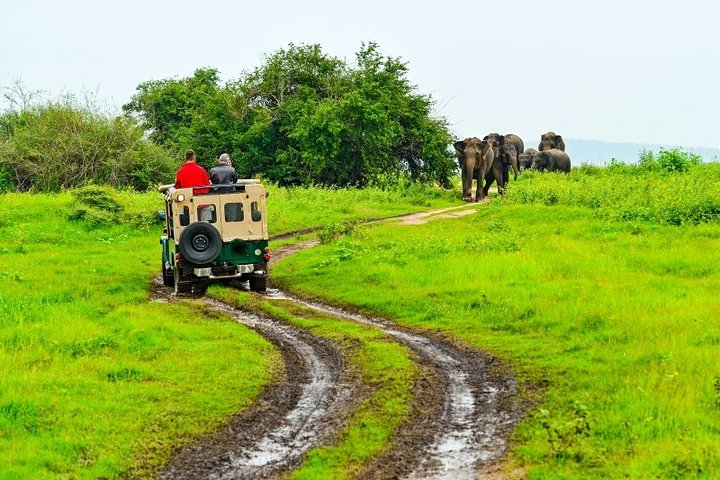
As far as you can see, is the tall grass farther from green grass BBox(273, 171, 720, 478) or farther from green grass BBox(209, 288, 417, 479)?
green grass BBox(209, 288, 417, 479)

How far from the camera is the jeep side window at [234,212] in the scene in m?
21.5

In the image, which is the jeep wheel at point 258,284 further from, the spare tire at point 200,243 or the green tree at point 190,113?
the green tree at point 190,113

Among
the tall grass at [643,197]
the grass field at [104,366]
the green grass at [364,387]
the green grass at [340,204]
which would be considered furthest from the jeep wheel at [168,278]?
the tall grass at [643,197]

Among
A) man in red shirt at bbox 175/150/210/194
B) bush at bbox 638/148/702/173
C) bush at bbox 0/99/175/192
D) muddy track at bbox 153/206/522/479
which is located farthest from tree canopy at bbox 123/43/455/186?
muddy track at bbox 153/206/522/479

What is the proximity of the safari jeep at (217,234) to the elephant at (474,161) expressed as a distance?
932 inches

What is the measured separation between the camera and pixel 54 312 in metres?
18.3

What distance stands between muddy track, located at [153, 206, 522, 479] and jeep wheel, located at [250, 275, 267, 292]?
18.9ft

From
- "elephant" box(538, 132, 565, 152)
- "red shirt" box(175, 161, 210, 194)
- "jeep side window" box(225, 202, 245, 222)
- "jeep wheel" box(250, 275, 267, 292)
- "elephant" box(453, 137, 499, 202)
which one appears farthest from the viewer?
"elephant" box(538, 132, 565, 152)

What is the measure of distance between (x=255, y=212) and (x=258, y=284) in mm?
1783

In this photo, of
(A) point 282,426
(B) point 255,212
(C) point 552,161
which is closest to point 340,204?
(B) point 255,212

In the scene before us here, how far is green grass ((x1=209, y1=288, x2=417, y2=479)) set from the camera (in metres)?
10.3

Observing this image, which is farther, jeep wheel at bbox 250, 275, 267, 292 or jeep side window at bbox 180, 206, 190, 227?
jeep wheel at bbox 250, 275, 267, 292

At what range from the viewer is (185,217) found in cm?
2131

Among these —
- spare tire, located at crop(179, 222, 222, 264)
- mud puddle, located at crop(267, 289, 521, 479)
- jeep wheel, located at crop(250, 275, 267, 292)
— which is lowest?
mud puddle, located at crop(267, 289, 521, 479)
